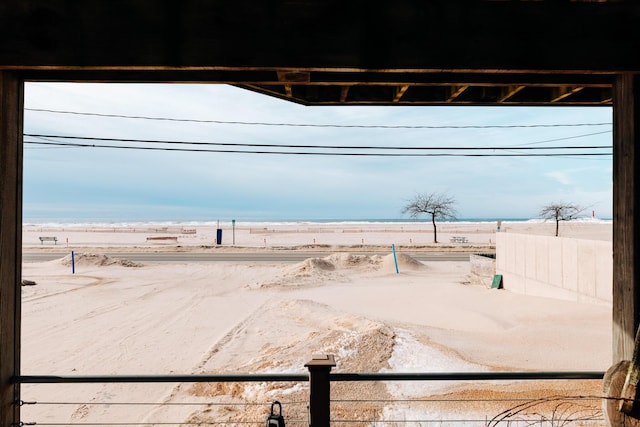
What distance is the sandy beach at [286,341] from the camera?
6309 millimetres

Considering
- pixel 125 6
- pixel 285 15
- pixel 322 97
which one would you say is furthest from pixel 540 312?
pixel 125 6

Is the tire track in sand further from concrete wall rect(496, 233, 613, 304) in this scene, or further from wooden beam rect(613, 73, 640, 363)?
concrete wall rect(496, 233, 613, 304)

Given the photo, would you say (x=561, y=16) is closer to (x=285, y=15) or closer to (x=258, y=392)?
(x=285, y=15)

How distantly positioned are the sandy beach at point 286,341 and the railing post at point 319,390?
3.44ft

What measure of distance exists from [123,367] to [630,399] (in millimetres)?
8811

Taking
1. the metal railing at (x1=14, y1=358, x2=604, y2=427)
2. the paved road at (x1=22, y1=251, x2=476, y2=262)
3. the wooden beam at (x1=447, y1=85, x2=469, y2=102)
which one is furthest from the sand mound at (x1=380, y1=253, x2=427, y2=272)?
the wooden beam at (x1=447, y1=85, x2=469, y2=102)

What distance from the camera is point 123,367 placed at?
849 centimetres

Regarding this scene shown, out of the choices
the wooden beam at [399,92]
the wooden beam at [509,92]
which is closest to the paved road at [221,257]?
the wooden beam at [399,92]

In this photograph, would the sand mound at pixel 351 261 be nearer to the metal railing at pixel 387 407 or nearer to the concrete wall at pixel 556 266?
the concrete wall at pixel 556 266

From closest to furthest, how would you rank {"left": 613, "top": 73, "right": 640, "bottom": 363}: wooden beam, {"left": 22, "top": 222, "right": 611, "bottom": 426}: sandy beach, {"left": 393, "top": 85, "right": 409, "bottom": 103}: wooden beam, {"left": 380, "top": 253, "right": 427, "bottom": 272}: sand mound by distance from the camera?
1. {"left": 613, "top": 73, "right": 640, "bottom": 363}: wooden beam
2. {"left": 393, "top": 85, "right": 409, "bottom": 103}: wooden beam
3. {"left": 22, "top": 222, "right": 611, "bottom": 426}: sandy beach
4. {"left": 380, "top": 253, "right": 427, "bottom": 272}: sand mound

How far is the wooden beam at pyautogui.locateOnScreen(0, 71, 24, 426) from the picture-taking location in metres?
3.04

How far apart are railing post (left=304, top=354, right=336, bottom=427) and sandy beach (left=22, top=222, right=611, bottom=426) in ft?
3.44

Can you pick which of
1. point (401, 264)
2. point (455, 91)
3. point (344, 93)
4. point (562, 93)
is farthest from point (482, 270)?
point (344, 93)

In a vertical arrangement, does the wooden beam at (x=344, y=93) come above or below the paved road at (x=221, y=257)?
above
